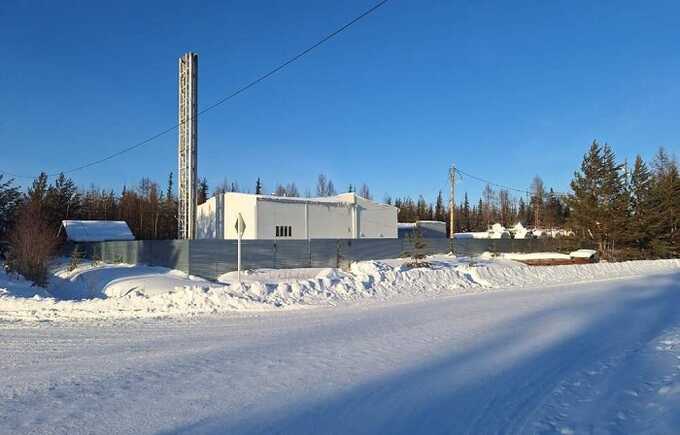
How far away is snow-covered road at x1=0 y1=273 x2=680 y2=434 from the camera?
5.17m

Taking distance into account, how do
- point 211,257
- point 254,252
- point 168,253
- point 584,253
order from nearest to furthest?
point 211,257 < point 254,252 < point 168,253 < point 584,253

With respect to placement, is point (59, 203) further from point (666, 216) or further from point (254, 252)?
point (666, 216)

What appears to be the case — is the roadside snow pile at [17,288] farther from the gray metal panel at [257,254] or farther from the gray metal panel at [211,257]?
the gray metal panel at [257,254]

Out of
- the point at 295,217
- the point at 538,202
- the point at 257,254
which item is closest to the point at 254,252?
the point at 257,254

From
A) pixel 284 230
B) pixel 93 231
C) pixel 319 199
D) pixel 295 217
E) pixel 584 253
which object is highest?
pixel 319 199

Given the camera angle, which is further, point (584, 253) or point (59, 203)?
point (59, 203)

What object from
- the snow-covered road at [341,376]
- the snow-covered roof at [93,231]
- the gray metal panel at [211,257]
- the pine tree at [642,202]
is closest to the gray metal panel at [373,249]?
the gray metal panel at [211,257]

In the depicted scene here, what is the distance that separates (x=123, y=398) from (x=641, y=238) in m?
48.1

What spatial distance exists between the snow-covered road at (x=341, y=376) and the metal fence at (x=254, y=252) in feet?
36.7

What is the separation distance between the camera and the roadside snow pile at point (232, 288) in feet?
44.5

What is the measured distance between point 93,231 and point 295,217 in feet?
85.5

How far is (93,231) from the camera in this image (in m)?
51.3

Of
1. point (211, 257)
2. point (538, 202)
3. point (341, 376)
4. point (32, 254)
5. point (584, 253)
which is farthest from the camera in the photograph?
point (538, 202)

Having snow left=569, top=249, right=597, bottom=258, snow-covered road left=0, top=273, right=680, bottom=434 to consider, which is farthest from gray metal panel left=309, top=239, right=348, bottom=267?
snow left=569, top=249, right=597, bottom=258
